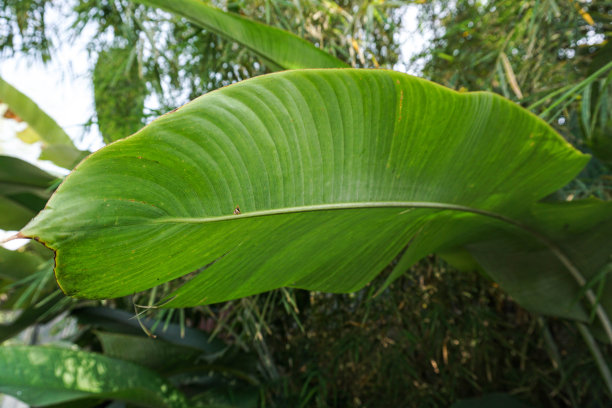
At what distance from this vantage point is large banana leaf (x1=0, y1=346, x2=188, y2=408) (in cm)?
68

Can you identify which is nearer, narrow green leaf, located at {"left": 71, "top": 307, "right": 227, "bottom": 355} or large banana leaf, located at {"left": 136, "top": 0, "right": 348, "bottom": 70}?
large banana leaf, located at {"left": 136, "top": 0, "right": 348, "bottom": 70}

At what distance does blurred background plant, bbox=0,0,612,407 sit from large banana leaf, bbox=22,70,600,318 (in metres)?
0.39

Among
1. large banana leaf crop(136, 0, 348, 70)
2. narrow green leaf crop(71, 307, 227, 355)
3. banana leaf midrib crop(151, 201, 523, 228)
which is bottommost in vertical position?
narrow green leaf crop(71, 307, 227, 355)

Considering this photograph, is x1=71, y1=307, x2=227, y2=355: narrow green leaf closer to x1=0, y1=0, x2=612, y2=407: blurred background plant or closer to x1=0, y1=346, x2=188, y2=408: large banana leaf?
x1=0, y1=0, x2=612, y2=407: blurred background plant

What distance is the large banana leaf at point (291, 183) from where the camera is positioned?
28cm

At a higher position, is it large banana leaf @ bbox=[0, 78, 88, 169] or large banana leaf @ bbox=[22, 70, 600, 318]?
large banana leaf @ bbox=[0, 78, 88, 169]

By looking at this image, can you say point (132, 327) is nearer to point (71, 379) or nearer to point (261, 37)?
point (71, 379)

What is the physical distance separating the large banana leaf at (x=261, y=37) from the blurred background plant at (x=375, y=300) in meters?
0.22

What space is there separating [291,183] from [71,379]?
58cm

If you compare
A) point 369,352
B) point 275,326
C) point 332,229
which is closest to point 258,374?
point 275,326

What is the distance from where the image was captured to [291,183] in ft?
1.22

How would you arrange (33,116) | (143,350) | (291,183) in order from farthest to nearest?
(33,116)
(143,350)
(291,183)

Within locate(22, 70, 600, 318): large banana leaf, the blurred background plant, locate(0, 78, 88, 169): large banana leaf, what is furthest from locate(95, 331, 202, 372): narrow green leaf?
locate(0, 78, 88, 169): large banana leaf

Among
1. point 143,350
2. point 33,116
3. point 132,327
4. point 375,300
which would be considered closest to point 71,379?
point 143,350
